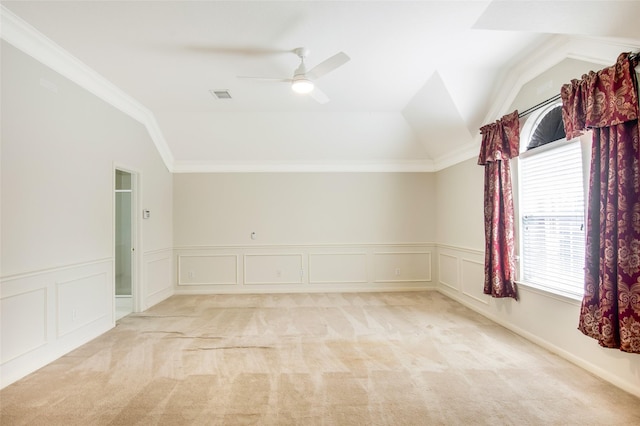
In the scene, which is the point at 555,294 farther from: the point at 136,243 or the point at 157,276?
the point at 157,276

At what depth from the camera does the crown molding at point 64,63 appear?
2.51m

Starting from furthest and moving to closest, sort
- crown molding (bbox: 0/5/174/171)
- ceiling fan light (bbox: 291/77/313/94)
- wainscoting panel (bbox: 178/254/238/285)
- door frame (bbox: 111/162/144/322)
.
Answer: wainscoting panel (bbox: 178/254/238/285) < door frame (bbox: 111/162/144/322) < ceiling fan light (bbox: 291/77/313/94) < crown molding (bbox: 0/5/174/171)

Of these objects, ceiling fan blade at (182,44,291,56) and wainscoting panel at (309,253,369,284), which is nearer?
ceiling fan blade at (182,44,291,56)

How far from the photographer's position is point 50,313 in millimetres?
2912

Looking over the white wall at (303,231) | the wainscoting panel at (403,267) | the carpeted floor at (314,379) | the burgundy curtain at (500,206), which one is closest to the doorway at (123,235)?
the white wall at (303,231)

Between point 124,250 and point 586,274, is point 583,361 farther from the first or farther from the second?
point 124,250

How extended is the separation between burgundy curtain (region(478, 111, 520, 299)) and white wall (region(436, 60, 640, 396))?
0.51 feet

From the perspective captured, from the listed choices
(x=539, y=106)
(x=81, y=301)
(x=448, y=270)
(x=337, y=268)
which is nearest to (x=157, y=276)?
(x=81, y=301)

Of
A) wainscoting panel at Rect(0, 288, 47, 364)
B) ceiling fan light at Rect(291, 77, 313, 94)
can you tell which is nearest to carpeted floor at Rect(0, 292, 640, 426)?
wainscoting panel at Rect(0, 288, 47, 364)

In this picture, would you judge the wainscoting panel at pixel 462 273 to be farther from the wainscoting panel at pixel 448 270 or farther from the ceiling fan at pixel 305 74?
the ceiling fan at pixel 305 74

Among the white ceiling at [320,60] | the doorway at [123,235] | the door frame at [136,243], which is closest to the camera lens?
the white ceiling at [320,60]

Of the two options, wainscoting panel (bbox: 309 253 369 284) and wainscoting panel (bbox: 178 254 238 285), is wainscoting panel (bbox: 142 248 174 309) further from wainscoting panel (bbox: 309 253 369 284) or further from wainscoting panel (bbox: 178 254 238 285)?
wainscoting panel (bbox: 309 253 369 284)

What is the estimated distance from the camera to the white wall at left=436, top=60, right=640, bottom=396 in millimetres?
2510

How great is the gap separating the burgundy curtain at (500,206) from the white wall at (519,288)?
0.15 m
